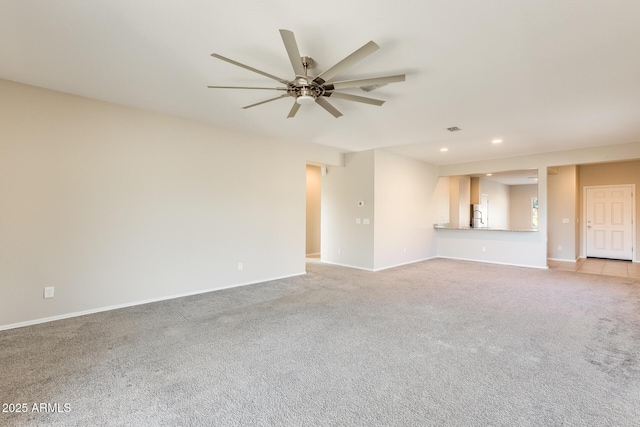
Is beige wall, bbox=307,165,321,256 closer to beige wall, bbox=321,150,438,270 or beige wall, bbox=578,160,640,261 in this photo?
beige wall, bbox=321,150,438,270

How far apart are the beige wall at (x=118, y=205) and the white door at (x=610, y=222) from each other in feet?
28.9

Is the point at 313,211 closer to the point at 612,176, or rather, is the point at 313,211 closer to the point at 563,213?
the point at 563,213

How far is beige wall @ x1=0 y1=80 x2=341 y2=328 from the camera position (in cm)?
320

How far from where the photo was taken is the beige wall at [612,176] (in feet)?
24.4

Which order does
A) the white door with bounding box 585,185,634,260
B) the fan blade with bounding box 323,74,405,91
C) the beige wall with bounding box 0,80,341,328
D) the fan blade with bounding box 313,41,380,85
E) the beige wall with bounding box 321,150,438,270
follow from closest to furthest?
the fan blade with bounding box 313,41,380,85 < the fan blade with bounding box 323,74,405,91 < the beige wall with bounding box 0,80,341,328 < the beige wall with bounding box 321,150,438,270 < the white door with bounding box 585,185,634,260

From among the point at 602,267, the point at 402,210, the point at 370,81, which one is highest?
the point at 370,81

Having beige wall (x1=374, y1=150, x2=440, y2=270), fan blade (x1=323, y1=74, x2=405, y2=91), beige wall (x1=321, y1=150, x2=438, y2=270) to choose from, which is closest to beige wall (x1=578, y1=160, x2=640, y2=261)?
beige wall (x1=374, y1=150, x2=440, y2=270)

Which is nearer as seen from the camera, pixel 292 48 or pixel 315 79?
pixel 292 48

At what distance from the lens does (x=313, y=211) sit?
8297 mm

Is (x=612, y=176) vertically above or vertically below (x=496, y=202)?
above

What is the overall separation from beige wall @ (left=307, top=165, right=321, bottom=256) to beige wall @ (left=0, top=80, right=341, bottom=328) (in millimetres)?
2944

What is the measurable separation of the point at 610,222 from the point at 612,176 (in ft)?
3.99

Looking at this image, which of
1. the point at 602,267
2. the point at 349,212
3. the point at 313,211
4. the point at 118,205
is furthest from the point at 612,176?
the point at 118,205

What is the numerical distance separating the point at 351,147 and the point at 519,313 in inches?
161
